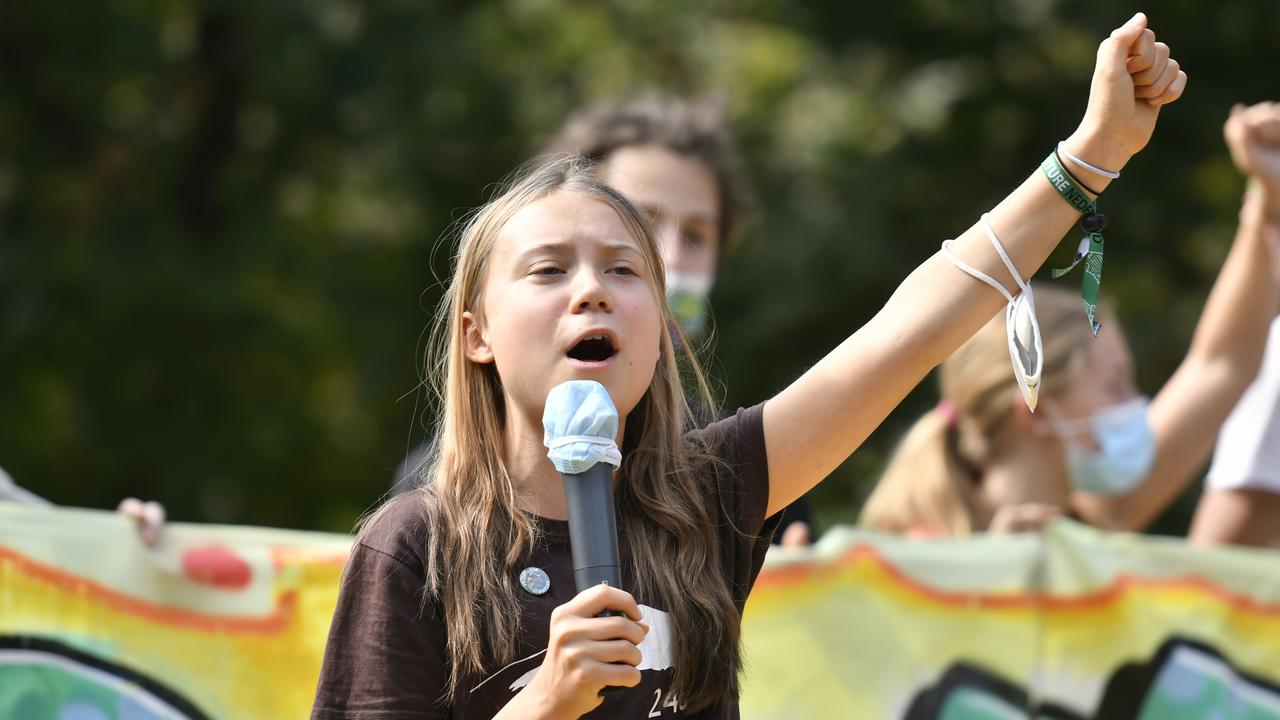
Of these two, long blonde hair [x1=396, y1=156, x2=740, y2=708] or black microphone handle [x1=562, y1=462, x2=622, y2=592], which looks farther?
long blonde hair [x1=396, y1=156, x2=740, y2=708]

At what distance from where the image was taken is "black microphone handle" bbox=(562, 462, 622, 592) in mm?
1891

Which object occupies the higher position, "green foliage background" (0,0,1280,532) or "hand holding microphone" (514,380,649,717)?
"green foliage background" (0,0,1280,532)

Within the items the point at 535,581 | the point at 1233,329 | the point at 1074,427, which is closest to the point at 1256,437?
the point at 1233,329

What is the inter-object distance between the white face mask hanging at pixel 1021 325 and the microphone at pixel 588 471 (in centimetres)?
66

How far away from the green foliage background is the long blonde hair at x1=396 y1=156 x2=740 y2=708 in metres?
6.08

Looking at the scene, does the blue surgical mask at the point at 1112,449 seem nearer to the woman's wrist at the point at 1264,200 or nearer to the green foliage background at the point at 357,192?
the woman's wrist at the point at 1264,200

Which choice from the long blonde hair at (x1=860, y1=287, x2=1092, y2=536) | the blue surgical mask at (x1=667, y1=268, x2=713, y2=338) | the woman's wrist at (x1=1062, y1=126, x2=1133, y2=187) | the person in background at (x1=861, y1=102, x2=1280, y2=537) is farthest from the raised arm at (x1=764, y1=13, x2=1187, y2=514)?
the long blonde hair at (x1=860, y1=287, x2=1092, y2=536)

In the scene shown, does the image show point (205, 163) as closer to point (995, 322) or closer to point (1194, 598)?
point (995, 322)

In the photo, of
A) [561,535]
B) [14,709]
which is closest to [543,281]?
[561,535]

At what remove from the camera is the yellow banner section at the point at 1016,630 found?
3.74m

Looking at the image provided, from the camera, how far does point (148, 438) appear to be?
8750mm

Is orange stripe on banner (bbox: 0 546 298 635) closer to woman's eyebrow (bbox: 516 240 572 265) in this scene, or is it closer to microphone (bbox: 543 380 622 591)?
woman's eyebrow (bbox: 516 240 572 265)

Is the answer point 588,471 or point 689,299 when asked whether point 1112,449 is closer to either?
point 689,299

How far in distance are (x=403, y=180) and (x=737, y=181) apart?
482 centimetres
